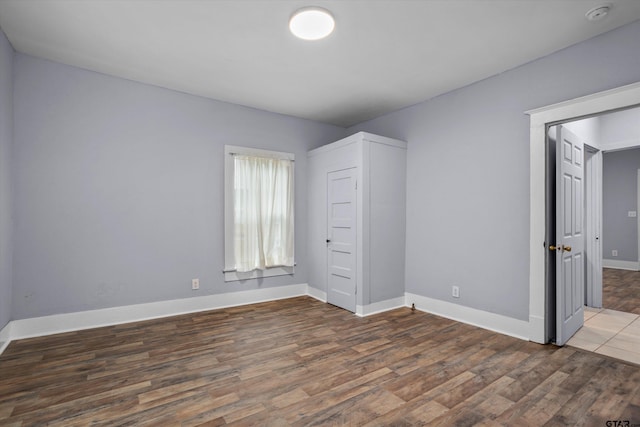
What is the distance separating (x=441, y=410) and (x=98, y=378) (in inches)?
97.9

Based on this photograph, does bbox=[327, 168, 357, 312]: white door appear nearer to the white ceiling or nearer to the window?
the window

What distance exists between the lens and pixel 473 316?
3467mm

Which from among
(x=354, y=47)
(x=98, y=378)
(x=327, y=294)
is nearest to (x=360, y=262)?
(x=327, y=294)

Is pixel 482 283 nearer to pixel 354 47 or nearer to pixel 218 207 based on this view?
pixel 354 47

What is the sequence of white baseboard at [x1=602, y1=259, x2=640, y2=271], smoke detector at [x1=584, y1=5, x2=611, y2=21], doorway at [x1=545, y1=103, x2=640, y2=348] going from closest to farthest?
smoke detector at [x1=584, y1=5, x2=611, y2=21], doorway at [x1=545, y1=103, x2=640, y2=348], white baseboard at [x1=602, y1=259, x2=640, y2=271]

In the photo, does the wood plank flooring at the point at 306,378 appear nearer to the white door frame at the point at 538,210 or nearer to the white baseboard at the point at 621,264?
the white door frame at the point at 538,210

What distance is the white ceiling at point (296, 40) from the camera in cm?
229

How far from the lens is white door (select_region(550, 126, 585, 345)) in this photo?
2898 mm

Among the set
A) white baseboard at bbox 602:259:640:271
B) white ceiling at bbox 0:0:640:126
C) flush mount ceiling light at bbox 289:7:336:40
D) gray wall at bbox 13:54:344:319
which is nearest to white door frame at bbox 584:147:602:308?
white ceiling at bbox 0:0:640:126

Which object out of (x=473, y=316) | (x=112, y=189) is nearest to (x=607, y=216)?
(x=473, y=316)

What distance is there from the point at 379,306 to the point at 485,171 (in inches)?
82.0

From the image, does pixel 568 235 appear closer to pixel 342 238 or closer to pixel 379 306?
pixel 379 306

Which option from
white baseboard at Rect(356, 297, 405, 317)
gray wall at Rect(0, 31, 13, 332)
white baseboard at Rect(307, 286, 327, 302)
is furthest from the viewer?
white baseboard at Rect(307, 286, 327, 302)

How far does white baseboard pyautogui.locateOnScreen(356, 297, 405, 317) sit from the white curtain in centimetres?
136
